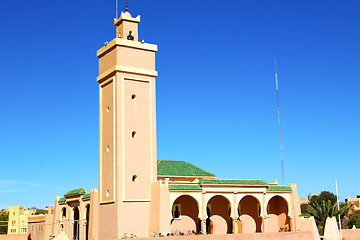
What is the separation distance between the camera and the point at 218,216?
41.8 m

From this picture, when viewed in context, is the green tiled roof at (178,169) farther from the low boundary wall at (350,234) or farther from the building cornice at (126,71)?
the low boundary wall at (350,234)

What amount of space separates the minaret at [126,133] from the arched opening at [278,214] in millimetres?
11755

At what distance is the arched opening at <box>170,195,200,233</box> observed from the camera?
3959cm

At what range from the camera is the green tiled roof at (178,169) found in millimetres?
42375

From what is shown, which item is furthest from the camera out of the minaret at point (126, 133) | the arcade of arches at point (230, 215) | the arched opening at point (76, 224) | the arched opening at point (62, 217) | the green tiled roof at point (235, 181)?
the arched opening at point (62, 217)

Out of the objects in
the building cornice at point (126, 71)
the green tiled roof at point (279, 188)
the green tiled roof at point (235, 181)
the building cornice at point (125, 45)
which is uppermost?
the building cornice at point (125, 45)

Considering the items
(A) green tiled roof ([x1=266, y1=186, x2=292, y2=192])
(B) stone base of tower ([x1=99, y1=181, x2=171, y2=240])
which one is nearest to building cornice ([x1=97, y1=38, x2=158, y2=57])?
(B) stone base of tower ([x1=99, y1=181, x2=171, y2=240])

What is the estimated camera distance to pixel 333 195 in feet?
272

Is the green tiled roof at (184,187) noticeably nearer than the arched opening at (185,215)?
Yes

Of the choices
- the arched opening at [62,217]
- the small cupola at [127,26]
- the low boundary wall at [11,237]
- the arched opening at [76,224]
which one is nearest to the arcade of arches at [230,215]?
the arched opening at [76,224]

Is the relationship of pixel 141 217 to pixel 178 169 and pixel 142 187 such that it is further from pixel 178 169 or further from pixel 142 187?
pixel 178 169

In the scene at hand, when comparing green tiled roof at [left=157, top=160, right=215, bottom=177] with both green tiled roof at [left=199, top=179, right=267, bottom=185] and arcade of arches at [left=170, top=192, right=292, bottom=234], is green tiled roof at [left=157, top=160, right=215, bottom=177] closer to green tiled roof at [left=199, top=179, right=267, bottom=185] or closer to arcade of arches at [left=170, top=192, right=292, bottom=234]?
arcade of arches at [left=170, top=192, right=292, bottom=234]

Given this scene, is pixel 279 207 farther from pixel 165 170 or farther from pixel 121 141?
pixel 121 141

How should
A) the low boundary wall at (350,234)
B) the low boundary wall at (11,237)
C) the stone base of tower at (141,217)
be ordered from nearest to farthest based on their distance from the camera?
the stone base of tower at (141,217), the low boundary wall at (350,234), the low boundary wall at (11,237)
